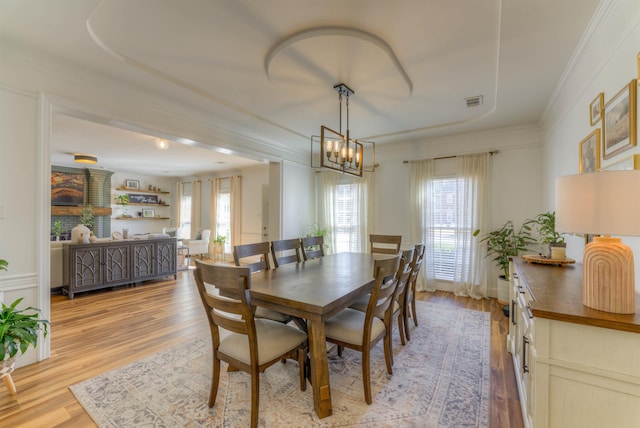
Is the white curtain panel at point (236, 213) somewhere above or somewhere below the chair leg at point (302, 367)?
above

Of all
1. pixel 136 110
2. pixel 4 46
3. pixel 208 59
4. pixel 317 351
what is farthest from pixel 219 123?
pixel 317 351

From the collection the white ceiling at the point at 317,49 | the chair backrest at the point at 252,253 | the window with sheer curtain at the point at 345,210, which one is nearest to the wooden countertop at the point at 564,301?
the white ceiling at the point at 317,49

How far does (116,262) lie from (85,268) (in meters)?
0.43

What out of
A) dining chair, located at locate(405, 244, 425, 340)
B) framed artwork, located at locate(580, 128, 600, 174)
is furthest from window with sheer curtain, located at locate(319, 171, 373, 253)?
framed artwork, located at locate(580, 128, 600, 174)

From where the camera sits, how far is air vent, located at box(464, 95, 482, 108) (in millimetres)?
3174

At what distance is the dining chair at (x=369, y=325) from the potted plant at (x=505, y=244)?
255cm

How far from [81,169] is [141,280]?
4748mm

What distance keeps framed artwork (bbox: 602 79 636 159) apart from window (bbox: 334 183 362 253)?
3762 mm

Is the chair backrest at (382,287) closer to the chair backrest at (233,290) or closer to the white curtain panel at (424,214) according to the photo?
the chair backrest at (233,290)

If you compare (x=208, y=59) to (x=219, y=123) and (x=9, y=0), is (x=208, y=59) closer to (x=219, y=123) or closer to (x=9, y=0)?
(x=9, y=0)

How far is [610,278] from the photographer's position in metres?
1.15

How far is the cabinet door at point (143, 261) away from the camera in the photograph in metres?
5.02

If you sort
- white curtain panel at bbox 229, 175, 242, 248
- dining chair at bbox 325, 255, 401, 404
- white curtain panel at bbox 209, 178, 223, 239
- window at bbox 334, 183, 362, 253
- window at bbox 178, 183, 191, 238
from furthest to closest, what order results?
1. window at bbox 178, 183, 191, 238
2. white curtain panel at bbox 209, 178, 223, 239
3. white curtain panel at bbox 229, 175, 242, 248
4. window at bbox 334, 183, 362, 253
5. dining chair at bbox 325, 255, 401, 404

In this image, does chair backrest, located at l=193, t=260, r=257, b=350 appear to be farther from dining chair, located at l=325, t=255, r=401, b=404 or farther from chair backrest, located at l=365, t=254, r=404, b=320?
chair backrest, located at l=365, t=254, r=404, b=320
